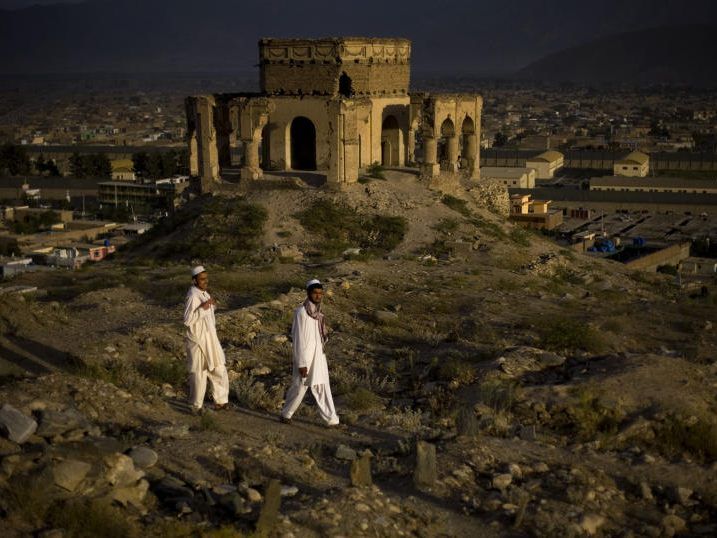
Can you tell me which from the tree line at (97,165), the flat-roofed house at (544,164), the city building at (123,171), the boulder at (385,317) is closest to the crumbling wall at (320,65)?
the boulder at (385,317)

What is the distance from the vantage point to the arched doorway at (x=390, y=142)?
21828 mm

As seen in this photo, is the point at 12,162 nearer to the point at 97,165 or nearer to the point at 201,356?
the point at 97,165

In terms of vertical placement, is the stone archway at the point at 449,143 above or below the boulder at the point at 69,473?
above

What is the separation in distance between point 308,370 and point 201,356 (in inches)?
37.4

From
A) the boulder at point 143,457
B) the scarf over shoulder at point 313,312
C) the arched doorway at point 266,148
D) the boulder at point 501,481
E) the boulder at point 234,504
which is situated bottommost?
the boulder at point 501,481

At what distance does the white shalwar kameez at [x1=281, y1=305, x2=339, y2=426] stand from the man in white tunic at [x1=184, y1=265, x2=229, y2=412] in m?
0.62

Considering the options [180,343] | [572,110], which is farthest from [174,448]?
[572,110]

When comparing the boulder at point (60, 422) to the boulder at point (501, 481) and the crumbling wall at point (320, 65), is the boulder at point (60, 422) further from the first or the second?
the crumbling wall at point (320, 65)

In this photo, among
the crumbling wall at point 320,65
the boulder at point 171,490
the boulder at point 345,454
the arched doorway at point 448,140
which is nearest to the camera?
the boulder at point 171,490

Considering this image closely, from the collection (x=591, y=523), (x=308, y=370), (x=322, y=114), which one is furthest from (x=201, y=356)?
(x=322, y=114)

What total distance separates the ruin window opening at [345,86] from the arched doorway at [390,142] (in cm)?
162

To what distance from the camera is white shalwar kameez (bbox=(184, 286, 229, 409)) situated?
8219 mm

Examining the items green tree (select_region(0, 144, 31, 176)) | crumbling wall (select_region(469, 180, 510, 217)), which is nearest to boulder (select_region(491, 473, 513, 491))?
crumbling wall (select_region(469, 180, 510, 217))

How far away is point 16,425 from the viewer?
6.79 meters
